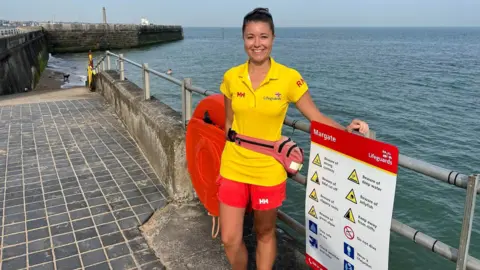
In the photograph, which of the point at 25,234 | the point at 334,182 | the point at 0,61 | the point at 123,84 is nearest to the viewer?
the point at 334,182

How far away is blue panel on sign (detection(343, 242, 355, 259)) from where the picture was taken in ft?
7.36

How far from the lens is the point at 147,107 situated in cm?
575

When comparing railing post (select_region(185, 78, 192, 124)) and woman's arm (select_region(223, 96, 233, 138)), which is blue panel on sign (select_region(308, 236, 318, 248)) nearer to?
woman's arm (select_region(223, 96, 233, 138))

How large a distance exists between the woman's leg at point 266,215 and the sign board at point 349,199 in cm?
21

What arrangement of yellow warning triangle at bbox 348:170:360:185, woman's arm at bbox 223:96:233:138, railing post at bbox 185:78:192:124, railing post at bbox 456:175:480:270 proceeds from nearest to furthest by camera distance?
railing post at bbox 456:175:480:270 → yellow warning triangle at bbox 348:170:360:185 → woman's arm at bbox 223:96:233:138 → railing post at bbox 185:78:192:124

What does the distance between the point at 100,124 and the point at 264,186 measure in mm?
6414

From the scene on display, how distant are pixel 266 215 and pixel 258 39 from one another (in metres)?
1.14

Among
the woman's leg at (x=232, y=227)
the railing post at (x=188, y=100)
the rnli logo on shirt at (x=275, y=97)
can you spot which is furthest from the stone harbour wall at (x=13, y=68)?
the rnli logo on shirt at (x=275, y=97)

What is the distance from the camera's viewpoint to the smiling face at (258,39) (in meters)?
2.41

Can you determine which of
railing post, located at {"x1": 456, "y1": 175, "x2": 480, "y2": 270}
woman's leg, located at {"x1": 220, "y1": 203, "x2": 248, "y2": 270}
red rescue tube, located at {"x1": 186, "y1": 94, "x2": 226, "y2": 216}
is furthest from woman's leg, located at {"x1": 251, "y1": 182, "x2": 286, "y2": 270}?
railing post, located at {"x1": 456, "y1": 175, "x2": 480, "y2": 270}

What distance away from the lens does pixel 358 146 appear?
6.79ft

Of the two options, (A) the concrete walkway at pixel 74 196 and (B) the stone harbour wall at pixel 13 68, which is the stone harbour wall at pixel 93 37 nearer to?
(B) the stone harbour wall at pixel 13 68

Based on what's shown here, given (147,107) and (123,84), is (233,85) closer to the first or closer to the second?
(147,107)

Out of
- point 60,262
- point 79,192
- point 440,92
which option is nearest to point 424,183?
point 79,192
